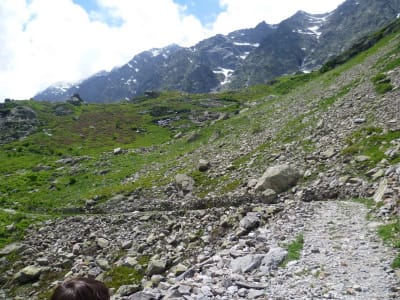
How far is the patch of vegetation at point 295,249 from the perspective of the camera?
45.2 feet

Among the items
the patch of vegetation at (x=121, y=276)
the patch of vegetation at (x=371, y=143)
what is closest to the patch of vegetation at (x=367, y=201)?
the patch of vegetation at (x=371, y=143)

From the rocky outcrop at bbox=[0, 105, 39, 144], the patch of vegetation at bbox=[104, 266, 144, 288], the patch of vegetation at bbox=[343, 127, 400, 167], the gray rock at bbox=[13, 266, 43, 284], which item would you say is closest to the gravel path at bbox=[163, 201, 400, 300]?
the patch of vegetation at bbox=[104, 266, 144, 288]

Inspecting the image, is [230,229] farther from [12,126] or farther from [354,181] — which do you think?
[12,126]

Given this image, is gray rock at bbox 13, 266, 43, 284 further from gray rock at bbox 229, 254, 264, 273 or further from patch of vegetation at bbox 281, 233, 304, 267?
patch of vegetation at bbox 281, 233, 304, 267

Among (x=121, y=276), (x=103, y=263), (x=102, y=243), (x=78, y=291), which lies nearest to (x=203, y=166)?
(x=102, y=243)

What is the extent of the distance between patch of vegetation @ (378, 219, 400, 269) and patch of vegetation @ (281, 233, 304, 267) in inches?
123

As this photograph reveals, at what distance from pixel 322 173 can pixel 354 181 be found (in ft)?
9.38

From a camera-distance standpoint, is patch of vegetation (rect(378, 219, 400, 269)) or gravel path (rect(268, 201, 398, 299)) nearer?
gravel path (rect(268, 201, 398, 299))

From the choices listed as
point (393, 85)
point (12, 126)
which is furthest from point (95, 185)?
point (12, 126)

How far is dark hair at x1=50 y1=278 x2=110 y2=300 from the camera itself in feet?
14.0

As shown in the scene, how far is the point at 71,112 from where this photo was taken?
158750 mm

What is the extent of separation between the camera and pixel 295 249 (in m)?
14.5

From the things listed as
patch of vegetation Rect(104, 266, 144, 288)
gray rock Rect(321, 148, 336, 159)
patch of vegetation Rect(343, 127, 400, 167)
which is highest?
patch of vegetation Rect(343, 127, 400, 167)

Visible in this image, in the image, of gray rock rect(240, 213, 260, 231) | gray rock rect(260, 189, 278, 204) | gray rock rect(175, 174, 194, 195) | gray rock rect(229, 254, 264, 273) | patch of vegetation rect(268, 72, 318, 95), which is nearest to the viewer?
gray rock rect(229, 254, 264, 273)
